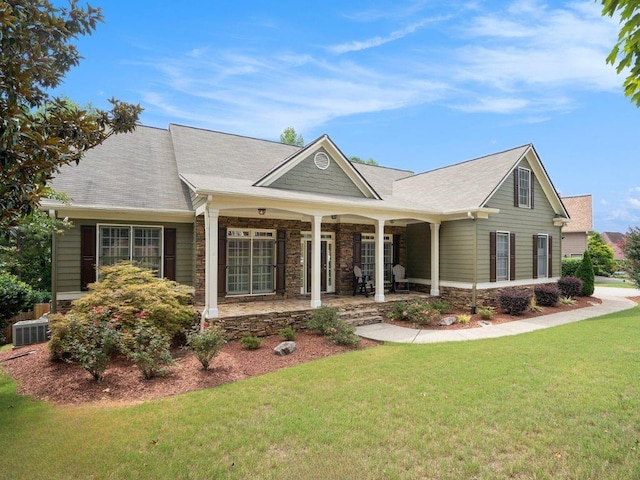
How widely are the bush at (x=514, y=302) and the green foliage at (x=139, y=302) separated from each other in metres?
10.2

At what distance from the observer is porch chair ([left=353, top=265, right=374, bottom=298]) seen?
12805 millimetres

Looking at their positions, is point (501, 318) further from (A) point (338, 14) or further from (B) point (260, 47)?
(B) point (260, 47)

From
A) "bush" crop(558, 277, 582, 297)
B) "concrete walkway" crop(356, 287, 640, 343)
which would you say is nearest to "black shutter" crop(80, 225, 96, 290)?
"concrete walkway" crop(356, 287, 640, 343)

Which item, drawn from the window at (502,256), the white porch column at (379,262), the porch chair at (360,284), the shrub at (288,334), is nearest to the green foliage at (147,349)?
the shrub at (288,334)

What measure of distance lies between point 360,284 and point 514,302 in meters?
5.26

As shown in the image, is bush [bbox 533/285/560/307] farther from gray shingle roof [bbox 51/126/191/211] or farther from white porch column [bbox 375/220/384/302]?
gray shingle roof [bbox 51/126/191/211]

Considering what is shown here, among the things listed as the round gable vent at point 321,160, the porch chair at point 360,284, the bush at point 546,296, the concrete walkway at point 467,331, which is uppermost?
the round gable vent at point 321,160

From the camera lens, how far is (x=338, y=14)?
377 inches

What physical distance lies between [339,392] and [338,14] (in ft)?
31.4

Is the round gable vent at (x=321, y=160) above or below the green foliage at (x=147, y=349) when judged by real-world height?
above

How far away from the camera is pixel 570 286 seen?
15.1 meters

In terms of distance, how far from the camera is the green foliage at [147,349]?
20.2 ft

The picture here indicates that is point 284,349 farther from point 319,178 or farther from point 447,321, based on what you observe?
point 319,178

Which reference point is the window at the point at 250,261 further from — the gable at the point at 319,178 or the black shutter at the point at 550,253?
the black shutter at the point at 550,253
